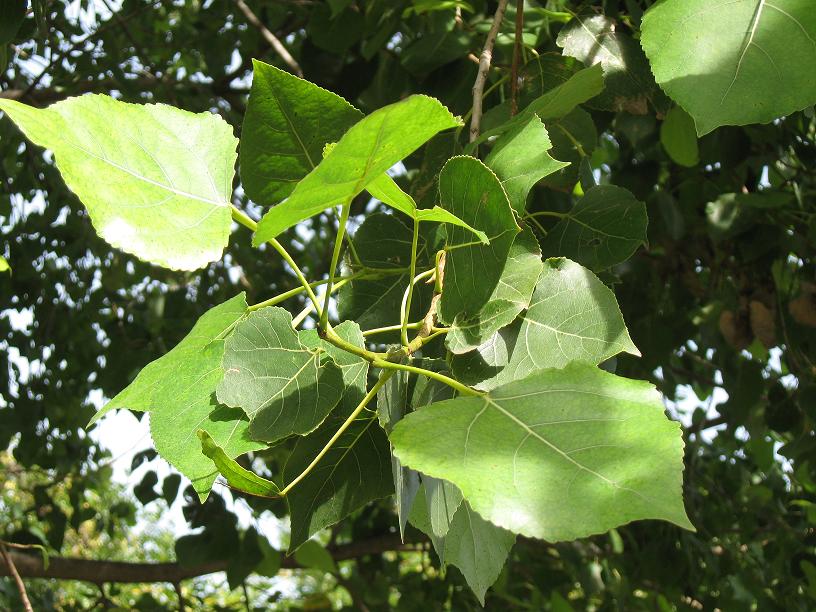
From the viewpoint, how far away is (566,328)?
2.05ft

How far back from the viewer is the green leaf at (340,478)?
0.68 meters

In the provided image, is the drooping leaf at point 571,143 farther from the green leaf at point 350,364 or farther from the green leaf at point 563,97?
the green leaf at point 350,364

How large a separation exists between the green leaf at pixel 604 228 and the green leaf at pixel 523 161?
6.9 inches

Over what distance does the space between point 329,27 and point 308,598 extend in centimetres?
204

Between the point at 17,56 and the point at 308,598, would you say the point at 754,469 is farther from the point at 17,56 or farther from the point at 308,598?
the point at 17,56

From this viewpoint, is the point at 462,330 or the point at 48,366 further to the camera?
the point at 48,366

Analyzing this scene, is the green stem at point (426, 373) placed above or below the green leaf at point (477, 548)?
above

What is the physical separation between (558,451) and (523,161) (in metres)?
0.21

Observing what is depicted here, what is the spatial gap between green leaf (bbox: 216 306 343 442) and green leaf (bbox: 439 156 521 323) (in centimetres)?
10

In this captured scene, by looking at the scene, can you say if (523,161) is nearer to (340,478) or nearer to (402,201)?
(402,201)

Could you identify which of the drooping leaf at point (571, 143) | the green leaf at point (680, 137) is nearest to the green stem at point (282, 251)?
the drooping leaf at point (571, 143)

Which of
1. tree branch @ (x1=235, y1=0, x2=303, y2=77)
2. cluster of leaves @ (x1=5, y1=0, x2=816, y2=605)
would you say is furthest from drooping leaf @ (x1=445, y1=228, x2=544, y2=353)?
tree branch @ (x1=235, y1=0, x2=303, y2=77)

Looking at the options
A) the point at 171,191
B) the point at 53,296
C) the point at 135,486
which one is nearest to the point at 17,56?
the point at 53,296

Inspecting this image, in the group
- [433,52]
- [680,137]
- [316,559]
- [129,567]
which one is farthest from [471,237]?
[129,567]
